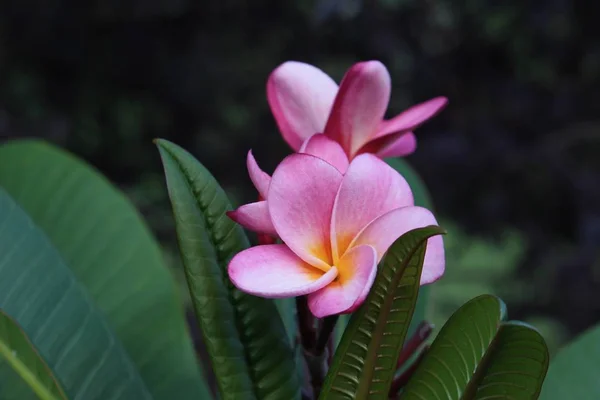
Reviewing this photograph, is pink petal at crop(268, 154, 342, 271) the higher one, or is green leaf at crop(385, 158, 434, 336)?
pink petal at crop(268, 154, 342, 271)

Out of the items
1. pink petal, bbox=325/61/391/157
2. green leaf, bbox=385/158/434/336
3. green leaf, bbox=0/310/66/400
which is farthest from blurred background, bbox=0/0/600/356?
green leaf, bbox=0/310/66/400

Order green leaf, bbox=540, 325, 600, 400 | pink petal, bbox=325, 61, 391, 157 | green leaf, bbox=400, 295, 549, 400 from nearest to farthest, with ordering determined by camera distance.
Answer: green leaf, bbox=400, 295, 549, 400 → pink petal, bbox=325, 61, 391, 157 → green leaf, bbox=540, 325, 600, 400

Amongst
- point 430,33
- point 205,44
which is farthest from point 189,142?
point 430,33

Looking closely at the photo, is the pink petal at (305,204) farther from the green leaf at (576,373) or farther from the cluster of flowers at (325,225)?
the green leaf at (576,373)

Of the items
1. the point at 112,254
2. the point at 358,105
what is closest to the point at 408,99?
the point at 112,254

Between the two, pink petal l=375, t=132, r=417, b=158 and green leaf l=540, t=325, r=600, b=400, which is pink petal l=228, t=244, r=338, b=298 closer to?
pink petal l=375, t=132, r=417, b=158

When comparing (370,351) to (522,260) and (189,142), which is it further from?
(189,142)

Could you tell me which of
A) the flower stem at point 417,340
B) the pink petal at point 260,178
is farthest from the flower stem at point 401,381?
the pink petal at point 260,178
